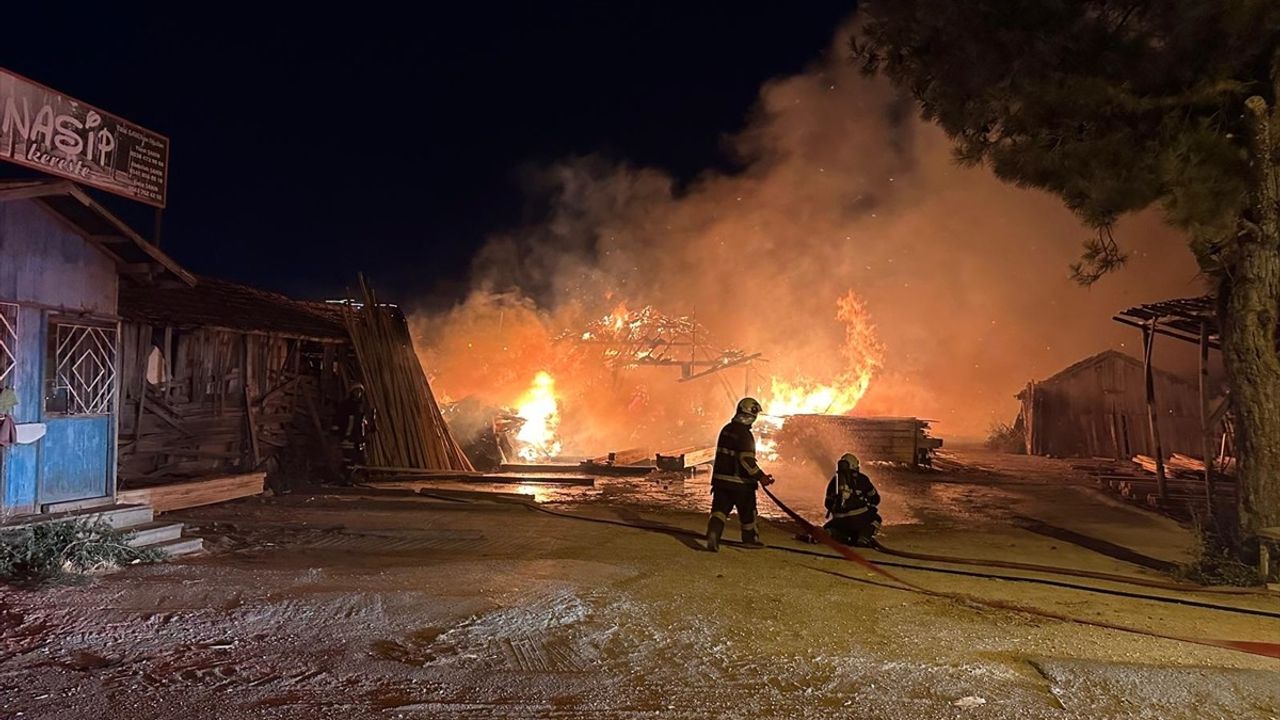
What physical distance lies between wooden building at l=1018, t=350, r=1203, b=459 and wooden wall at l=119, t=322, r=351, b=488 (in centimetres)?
2145

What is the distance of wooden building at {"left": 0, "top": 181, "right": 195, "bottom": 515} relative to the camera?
8312 mm

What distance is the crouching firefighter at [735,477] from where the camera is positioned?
9.09 metres

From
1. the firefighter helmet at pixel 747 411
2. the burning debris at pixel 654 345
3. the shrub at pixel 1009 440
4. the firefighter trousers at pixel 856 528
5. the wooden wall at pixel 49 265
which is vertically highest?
the burning debris at pixel 654 345

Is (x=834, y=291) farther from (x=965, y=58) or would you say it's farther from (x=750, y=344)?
(x=965, y=58)

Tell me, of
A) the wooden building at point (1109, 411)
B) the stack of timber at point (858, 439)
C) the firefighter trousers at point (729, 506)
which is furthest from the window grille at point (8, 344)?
the wooden building at point (1109, 411)

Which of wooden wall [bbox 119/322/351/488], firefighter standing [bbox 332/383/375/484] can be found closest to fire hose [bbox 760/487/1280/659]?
firefighter standing [bbox 332/383/375/484]

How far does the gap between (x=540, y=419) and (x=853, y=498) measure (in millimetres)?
16177

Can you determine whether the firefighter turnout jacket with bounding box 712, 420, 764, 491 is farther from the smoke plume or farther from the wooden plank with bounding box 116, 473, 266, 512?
the smoke plume

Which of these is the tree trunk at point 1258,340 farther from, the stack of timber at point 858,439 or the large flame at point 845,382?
the large flame at point 845,382

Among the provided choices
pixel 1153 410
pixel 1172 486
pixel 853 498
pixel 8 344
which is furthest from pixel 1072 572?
pixel 8 344

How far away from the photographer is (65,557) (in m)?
7.07

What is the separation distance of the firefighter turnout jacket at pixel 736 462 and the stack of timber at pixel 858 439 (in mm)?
12177

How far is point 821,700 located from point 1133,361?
2485cm

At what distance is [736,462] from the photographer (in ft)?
30.0
